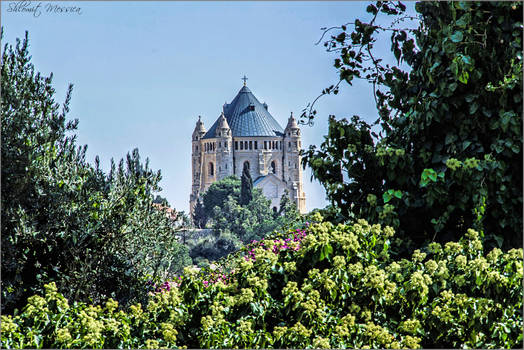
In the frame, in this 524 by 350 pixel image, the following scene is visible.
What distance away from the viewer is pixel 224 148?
102m

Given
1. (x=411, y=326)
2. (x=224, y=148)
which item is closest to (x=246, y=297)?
(x=411, y=326)

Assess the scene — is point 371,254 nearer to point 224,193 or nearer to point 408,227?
point 408,227

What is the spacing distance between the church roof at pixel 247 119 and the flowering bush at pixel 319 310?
9774cm

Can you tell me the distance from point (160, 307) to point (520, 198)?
115 inches

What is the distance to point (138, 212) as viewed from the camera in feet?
21.2

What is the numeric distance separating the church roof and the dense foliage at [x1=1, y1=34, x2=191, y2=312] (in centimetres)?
9607

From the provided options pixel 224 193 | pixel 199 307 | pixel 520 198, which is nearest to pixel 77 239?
pixel 199 307

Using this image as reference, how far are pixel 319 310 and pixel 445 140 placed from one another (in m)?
2.01

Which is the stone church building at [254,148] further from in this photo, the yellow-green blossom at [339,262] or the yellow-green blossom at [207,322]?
the yellow-green blossom at [207,322]

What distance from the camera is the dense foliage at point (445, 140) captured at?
5.55 m

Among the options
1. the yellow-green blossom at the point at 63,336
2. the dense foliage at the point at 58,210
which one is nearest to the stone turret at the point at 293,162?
the dense foliage at the point at 58,210

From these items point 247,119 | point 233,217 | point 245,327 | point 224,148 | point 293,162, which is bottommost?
point 245,327

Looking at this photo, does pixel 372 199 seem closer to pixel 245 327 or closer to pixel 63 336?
pixel 245 327

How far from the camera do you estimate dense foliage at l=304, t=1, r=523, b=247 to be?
5.55 meters
